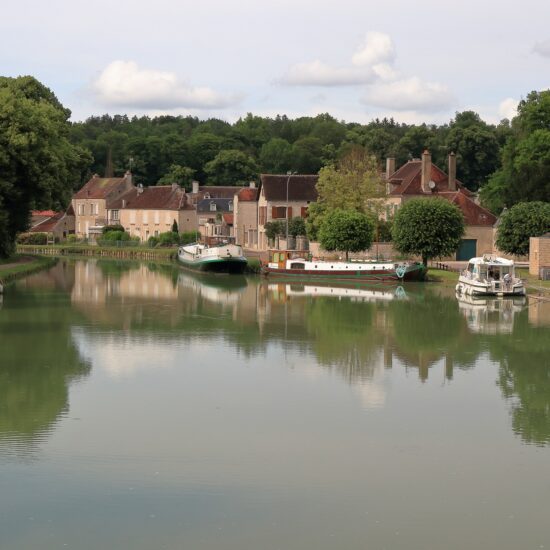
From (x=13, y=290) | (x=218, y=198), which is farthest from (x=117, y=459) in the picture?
(x=218, y=198)

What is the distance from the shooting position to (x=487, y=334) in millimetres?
29078

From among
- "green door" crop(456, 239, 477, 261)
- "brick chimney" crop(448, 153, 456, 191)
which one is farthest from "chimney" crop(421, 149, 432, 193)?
"green door" crop(456, 239, 477, 261)

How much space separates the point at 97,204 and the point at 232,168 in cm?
1683

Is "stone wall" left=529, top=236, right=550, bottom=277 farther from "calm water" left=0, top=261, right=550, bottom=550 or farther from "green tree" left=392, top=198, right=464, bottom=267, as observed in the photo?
"calm water" left=0, top=261, right=550, bottom=550

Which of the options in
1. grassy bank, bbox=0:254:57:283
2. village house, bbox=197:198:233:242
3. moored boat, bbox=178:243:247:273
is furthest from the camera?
village house, bbox=197:198:233:242

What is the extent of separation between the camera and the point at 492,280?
3959 cm

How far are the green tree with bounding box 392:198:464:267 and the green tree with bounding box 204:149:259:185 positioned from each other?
181ft

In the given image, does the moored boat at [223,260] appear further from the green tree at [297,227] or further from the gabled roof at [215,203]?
the gabled roof at [215,203]

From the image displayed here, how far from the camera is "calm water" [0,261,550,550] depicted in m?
12.3

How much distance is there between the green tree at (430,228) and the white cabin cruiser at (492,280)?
6.32 m

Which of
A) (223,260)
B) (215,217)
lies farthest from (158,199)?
(223,260)

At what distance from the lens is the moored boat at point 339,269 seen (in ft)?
154

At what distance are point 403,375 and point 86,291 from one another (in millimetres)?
23602

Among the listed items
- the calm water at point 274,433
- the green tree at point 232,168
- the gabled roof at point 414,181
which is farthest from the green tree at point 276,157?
the calm water at point 274,433
